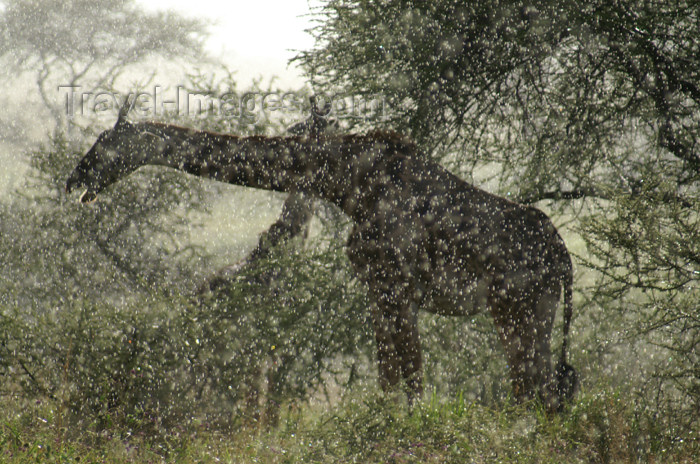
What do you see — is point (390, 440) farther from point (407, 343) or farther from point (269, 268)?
point (269, 268)

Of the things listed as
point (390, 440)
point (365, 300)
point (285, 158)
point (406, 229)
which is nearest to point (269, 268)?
point (285, 158)

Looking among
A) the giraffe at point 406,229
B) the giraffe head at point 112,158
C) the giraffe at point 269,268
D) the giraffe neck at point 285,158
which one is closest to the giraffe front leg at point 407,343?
the giraffe at point 406,229

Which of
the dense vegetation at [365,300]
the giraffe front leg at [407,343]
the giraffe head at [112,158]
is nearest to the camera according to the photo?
the dense vegetation at [365,300]

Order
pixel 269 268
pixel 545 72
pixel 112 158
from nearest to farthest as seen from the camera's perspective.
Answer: pixel 112 158, pixel 269 268, pixel 545 72

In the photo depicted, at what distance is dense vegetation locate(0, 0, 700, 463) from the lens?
3.88 meters

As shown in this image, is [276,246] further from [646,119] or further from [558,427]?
[646,119]

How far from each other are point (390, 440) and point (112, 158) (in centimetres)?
276

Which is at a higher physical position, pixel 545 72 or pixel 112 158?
pixel 545 72

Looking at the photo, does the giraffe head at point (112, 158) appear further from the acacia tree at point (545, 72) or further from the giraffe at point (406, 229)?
the acacia tree at point (545, 72)

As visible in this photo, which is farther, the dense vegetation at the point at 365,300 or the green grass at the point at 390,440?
the dense vegetation at the point at 365,300

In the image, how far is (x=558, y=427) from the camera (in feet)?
13.6

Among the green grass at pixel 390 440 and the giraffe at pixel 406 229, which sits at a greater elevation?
the giraffe at pixel 406 229

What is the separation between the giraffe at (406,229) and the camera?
15.6 ft

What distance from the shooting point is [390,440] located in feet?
10.9
